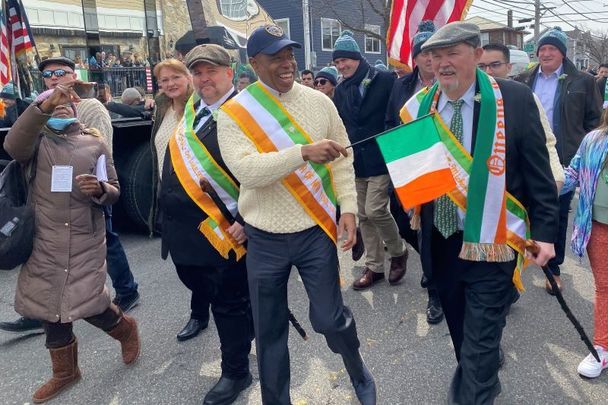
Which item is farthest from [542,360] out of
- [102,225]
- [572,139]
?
[102,225]

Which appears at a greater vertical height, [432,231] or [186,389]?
[432,231]

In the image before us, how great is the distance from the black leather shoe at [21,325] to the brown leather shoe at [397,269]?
2628 millimetres

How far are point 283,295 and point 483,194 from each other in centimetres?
98

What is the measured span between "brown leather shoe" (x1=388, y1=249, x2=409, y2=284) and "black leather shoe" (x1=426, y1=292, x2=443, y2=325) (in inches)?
24.9

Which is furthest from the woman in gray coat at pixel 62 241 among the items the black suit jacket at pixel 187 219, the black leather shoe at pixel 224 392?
the black leather shoe at pixel 224 392

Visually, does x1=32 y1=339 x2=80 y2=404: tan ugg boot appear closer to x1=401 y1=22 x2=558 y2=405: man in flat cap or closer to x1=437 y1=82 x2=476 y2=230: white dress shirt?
x1=401 y1=22 x2=558 y2=405: man in flat cap

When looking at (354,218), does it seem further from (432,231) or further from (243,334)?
(243,334)

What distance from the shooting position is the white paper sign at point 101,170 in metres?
3.09

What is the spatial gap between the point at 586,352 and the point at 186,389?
233cm

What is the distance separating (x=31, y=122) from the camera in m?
2.72

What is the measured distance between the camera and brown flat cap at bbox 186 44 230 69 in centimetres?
266

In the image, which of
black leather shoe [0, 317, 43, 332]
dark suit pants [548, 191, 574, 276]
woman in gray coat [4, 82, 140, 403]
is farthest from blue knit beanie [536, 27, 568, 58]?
black leather shoe [0, 317, 43, 332]

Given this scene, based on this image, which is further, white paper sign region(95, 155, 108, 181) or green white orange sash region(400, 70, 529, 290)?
white paper sign region(95, 155, 108, 181)

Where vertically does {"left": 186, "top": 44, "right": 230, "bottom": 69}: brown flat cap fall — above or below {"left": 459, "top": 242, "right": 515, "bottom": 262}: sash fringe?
above
